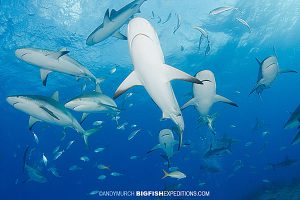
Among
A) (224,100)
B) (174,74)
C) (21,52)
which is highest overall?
(21,52)

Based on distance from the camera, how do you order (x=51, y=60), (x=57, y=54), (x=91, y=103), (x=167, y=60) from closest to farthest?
(x=57, y=54), (x=51, y=60), (x=91, y=103), (x=167, y=60)

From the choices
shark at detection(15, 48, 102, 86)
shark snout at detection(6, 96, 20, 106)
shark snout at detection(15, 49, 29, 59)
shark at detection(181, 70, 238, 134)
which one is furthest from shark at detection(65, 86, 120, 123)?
shark at detection(181, 70, 238, 134)

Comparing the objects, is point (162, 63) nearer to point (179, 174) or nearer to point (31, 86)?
→ point (179, 174)

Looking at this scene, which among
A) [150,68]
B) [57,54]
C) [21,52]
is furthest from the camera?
[57,54]

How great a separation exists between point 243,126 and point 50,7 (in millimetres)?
53560

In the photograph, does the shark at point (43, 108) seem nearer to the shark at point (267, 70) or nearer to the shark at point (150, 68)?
the shark at point (150, 68)

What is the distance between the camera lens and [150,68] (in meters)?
3.68

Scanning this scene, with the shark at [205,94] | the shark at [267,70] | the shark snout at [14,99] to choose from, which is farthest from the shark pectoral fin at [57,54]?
the shark at [267,70]

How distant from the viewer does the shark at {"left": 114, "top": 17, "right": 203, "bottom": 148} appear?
10.7ft

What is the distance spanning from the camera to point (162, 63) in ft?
11.9

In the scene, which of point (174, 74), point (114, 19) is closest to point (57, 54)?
point (114, 19)

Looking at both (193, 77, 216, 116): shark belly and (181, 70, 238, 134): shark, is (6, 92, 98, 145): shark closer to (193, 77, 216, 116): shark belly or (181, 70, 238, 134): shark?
(181, 70, 238, 134): shark

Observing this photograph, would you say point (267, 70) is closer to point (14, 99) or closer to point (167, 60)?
point (14, 99)

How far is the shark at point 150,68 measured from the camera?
10.7ft
